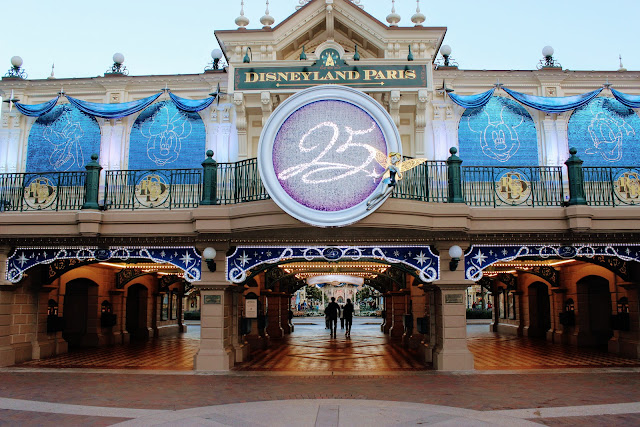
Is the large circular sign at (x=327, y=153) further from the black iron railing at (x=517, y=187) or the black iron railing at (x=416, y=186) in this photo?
the black iron railing at (x=517, y=187)

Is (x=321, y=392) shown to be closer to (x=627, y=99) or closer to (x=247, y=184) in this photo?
(x=247, y=184)

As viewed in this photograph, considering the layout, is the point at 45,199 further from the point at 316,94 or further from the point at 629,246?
the point at 629,246

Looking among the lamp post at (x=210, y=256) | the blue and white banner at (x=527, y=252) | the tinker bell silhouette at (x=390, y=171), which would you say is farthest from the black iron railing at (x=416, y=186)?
the lamp post at (x=210, y=256)

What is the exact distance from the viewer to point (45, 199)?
50.9ft

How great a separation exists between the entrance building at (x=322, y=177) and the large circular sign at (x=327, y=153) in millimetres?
37

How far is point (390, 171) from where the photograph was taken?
1220 centimetres

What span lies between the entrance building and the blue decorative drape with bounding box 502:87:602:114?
7cm

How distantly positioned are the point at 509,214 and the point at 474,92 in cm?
498

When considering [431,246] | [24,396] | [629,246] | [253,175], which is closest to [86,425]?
[24,396]

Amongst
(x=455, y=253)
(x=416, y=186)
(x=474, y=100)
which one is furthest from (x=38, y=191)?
(x=474, y=100)

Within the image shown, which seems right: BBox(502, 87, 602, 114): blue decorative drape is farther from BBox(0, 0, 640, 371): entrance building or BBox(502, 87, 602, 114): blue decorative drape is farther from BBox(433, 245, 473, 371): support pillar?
BBox(433, 245, 473, 371): support pillar

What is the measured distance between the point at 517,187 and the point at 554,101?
3.58 metres

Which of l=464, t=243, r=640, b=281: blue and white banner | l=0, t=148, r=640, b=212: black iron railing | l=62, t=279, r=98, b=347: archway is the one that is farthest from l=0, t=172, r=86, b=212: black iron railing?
l=464, t=243, r=640, b=281: blue and white banner

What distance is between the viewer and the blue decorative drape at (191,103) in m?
16.3
